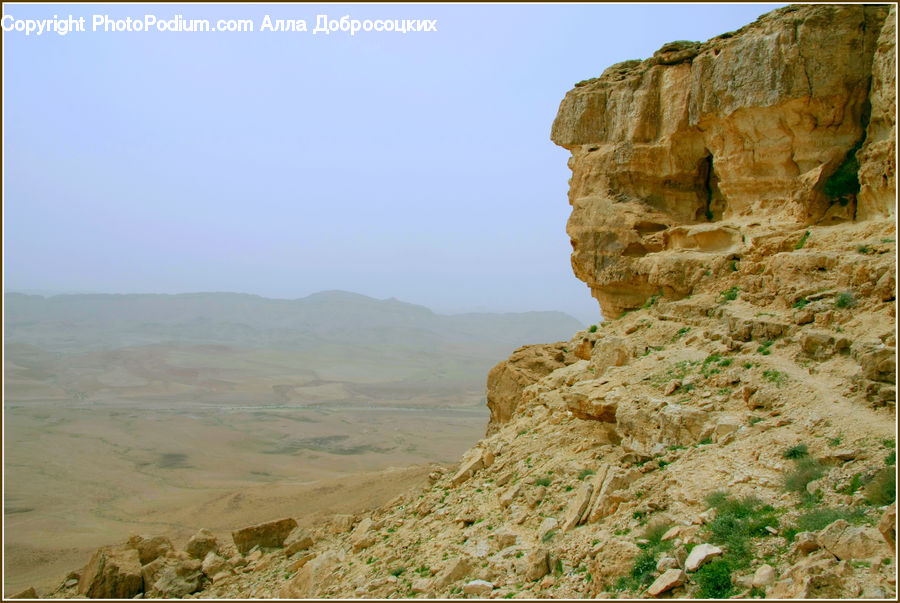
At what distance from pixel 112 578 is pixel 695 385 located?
41.5 ft

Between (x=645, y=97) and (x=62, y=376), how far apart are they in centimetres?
6812

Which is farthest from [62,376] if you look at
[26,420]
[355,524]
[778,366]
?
[778,366]

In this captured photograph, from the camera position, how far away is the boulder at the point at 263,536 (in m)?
15.7

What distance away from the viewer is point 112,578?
13664 millimetres

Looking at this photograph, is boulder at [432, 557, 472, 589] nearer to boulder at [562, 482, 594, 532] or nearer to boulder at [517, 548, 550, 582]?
boulder at [517, 548, 550, 582]

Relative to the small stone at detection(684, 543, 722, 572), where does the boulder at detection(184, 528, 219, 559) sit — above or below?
below

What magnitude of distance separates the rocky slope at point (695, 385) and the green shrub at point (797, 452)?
0.02 meters

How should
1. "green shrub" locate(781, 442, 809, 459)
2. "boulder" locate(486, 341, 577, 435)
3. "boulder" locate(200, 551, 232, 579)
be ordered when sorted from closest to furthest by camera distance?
"green shrub" locate(781, 442, 809, 459) → "boulder" locate(200, 551, 232, 579) → "boulder" locate(486, 341, 577, 435)

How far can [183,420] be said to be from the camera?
45438 millimetres

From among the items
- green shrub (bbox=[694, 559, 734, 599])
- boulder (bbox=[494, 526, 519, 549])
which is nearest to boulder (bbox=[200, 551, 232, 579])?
boulder (bbox=[494, 526, 519, 549])

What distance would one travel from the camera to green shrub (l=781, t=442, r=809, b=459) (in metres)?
7.95

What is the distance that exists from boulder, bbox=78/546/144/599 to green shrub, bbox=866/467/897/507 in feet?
45.7

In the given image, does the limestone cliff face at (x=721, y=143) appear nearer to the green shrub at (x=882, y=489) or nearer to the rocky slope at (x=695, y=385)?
the rocky slope at (x=695, y=385)

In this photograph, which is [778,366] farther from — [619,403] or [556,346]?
[556,346]
